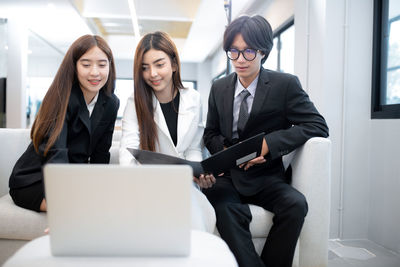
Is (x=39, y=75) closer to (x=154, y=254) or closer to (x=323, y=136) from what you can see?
(x=323, y=136)

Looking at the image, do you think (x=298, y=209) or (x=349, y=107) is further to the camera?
(x=349, y=107)

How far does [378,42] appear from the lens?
8.77 ft

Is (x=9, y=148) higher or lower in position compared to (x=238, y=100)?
lower

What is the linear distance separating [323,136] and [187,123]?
700mm

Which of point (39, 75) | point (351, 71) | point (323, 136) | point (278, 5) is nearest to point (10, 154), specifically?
point (323, 136)

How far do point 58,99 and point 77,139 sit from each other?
0.22 meters

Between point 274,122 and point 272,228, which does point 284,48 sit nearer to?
point 274,122

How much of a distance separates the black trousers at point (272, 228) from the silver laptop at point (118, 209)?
Result: 752mm

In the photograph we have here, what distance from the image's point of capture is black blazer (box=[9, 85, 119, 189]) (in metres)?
1.73

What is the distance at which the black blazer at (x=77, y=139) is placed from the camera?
1.73 meters

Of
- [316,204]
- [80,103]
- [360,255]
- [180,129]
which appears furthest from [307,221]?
[80,103]

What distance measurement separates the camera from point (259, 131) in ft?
6.15


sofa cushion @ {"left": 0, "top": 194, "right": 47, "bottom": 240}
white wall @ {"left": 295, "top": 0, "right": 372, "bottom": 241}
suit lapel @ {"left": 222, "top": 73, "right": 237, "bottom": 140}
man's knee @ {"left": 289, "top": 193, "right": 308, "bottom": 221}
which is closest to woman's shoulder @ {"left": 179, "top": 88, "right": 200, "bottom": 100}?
suit lapel @ {"left": 222, "top": 73, "right": 237, "bottom": 140}

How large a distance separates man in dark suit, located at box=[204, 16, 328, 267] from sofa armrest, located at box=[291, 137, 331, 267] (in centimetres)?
8
